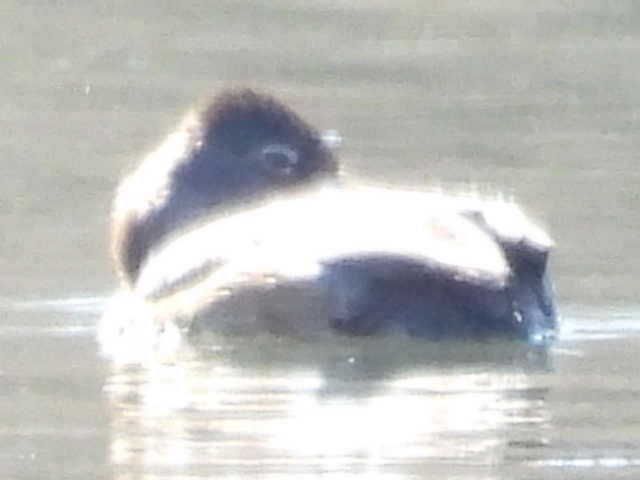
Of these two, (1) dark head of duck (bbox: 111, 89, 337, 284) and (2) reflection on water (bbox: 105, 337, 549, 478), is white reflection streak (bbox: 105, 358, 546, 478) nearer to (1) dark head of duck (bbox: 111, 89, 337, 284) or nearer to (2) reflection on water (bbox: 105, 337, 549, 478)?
(2) reflection on water (bbox: 105, 337, 549, 478)

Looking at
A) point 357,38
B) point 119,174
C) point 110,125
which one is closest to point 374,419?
point 119,174

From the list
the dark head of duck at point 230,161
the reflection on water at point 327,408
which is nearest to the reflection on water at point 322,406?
the reflection on water at point 327,408

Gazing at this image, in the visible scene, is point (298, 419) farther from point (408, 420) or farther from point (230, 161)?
point (230, 161)

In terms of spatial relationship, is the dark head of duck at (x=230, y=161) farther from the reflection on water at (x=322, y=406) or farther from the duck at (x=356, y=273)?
the reflection on water at (x=322, y=406)

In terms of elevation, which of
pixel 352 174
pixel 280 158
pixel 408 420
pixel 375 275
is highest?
pixel 352 174

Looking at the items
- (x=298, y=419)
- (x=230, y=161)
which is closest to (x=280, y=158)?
(x=230, y=161)

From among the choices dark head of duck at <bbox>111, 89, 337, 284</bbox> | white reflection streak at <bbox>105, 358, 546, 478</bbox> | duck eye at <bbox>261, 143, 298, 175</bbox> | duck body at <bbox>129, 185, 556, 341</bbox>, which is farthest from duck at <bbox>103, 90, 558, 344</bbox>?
duck eye at <bbox>261, 143, 298, 175</bbox>

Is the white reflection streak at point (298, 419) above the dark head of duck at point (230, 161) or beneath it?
beneath

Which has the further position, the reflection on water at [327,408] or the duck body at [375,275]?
the duck body at [375,275]
